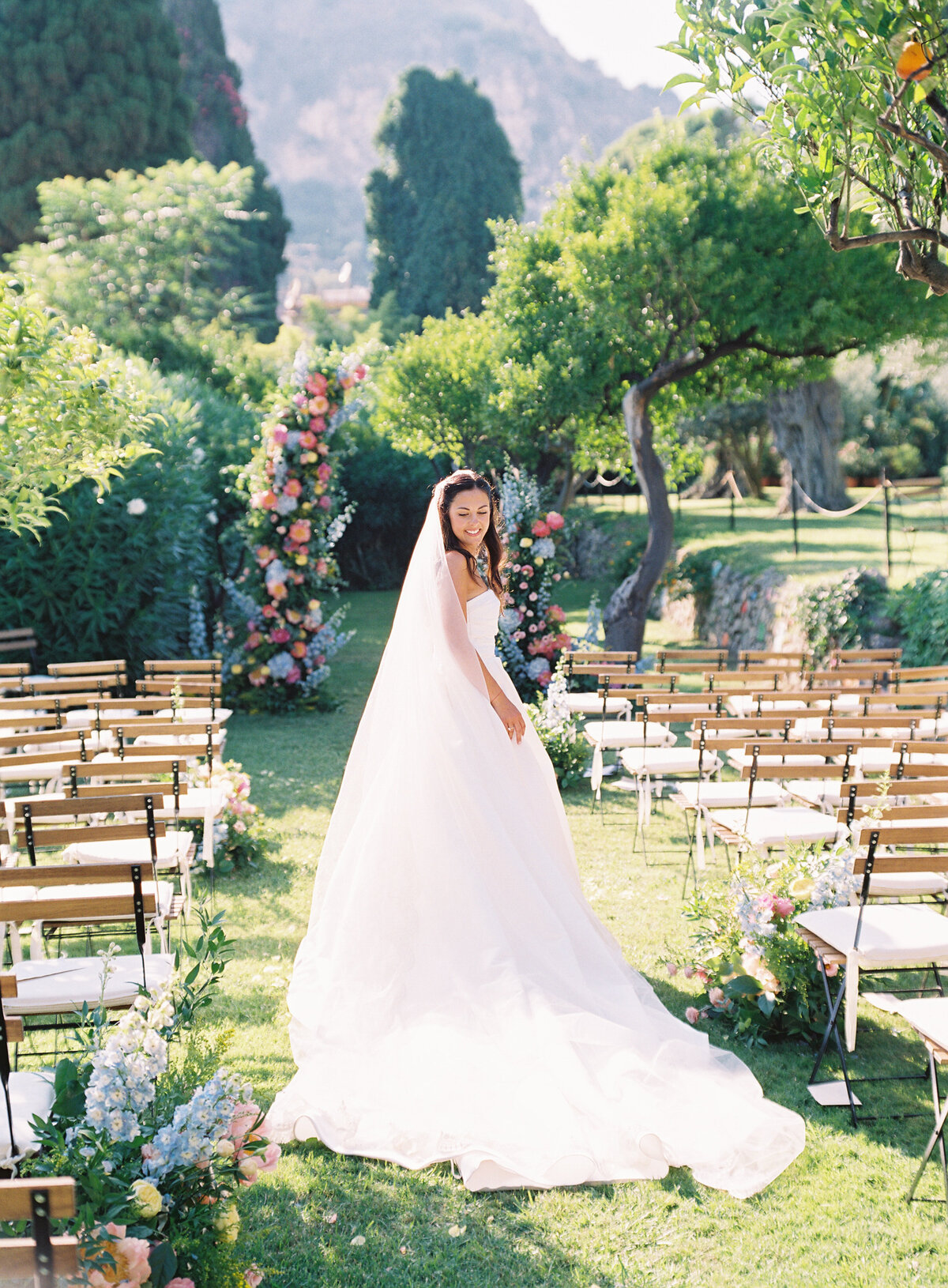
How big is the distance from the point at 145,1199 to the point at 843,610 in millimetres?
10054

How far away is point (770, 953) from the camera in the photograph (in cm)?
383

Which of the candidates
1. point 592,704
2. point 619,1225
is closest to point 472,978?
point 619,1225

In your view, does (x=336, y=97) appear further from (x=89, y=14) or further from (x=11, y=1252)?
(x=11, y=1252)

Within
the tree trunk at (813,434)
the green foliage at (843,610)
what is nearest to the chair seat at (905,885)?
the green foliage at (843,610)

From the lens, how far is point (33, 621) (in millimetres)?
10531

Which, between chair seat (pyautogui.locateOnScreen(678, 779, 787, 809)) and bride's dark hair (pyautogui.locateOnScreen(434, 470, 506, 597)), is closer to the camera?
bride's dark hair (pyautogui.locateOnScreen(434, 470, 506, 597))

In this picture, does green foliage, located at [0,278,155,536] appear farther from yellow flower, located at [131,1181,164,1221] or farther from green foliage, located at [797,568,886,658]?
green foliage, located at [797,568,886,658]

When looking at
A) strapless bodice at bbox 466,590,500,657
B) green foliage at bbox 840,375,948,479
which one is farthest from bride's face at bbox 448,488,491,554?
green foliage at bbox 840,375,948,479

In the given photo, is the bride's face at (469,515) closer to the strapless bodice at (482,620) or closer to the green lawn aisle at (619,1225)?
the strapless bodice at (482,620)

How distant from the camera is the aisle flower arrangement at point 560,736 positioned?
25.8 ft

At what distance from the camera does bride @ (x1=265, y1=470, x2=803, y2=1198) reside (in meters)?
3.05

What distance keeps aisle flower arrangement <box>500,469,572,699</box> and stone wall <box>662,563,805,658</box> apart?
3424 millimetres

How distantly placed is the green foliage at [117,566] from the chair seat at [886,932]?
28.2 feet

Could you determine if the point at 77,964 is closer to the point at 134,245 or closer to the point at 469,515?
the point at 469,515
